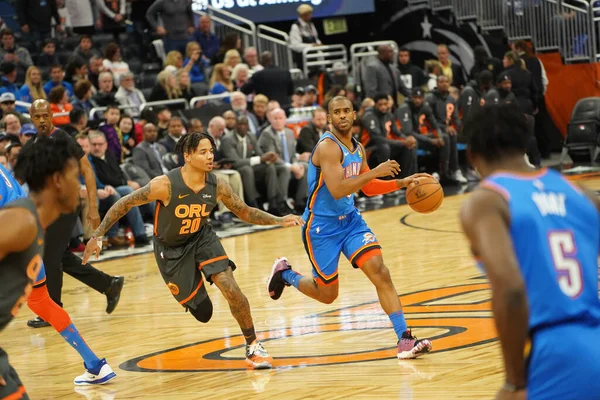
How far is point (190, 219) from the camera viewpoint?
686 cm

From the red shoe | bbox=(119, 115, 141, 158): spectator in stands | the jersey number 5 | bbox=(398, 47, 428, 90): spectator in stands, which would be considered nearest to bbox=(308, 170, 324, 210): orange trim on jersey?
the red shoe

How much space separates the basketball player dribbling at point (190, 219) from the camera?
22.2 ft

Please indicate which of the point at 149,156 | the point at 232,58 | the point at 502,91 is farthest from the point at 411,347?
the point at 502,91

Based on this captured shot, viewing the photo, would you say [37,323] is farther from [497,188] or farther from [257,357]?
[497,188]

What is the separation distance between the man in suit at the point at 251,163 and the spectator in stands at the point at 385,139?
209cm

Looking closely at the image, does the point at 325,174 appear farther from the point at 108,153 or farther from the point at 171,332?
the point at 108,153

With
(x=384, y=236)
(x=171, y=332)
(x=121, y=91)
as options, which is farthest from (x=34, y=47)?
(x=171, y=332)

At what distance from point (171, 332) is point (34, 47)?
11.0 meters

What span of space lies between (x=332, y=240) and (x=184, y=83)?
964 cm

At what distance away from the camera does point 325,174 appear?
676cm

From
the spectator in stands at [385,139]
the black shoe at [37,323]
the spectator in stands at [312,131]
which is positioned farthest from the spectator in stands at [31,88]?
the black shoe at [37,323]

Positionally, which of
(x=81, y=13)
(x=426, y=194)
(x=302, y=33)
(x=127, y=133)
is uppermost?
(x=81, y=13)

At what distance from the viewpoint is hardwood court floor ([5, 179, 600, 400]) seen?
5.78 metres

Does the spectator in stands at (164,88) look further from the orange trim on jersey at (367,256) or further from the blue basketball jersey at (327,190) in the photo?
the orange trim on jersey at (367,256)
